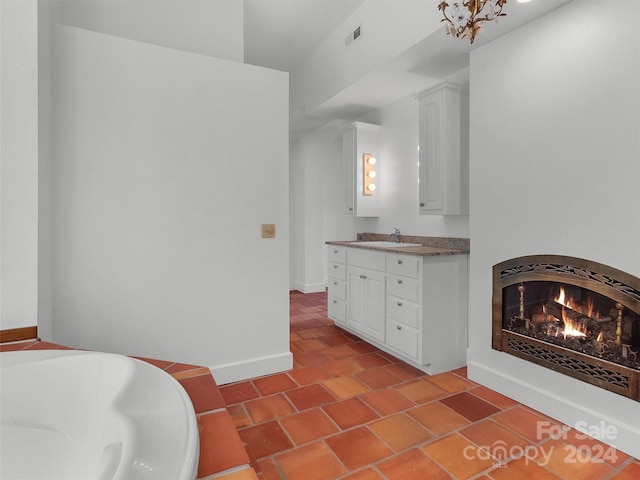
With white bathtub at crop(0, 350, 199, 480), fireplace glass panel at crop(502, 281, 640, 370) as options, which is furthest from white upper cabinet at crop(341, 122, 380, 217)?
white bathtub at crop(0, 350, 199, 480)

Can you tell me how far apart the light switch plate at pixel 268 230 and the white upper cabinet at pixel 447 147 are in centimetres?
143

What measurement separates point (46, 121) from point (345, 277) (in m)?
2.69

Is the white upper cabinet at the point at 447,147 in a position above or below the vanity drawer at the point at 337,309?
above

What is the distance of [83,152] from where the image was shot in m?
2.10

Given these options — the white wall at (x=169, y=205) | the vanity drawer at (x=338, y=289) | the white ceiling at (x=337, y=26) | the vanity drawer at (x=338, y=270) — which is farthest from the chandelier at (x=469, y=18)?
the vanity drawer at (x=338, y=289)

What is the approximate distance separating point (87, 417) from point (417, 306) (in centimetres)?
225

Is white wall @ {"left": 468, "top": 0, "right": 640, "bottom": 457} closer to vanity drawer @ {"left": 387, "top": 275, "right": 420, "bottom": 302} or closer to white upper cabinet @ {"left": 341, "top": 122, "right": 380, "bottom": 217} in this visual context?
vanity drawer @ {"left": 387, "top": 275, "right": 420, "bottom": 302}

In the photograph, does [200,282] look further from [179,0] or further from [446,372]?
[179,0]

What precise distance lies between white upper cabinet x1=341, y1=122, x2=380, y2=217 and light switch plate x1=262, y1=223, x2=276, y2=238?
163 cm

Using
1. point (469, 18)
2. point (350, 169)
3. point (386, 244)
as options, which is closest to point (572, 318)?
point (469, 18)

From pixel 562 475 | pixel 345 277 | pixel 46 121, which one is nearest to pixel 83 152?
pixel 46 121

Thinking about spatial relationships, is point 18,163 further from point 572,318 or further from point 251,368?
point 572,318

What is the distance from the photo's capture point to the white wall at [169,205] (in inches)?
82.4

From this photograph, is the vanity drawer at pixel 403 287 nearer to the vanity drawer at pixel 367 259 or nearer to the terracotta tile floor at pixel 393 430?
the vanity drawer at pixel 367 259
